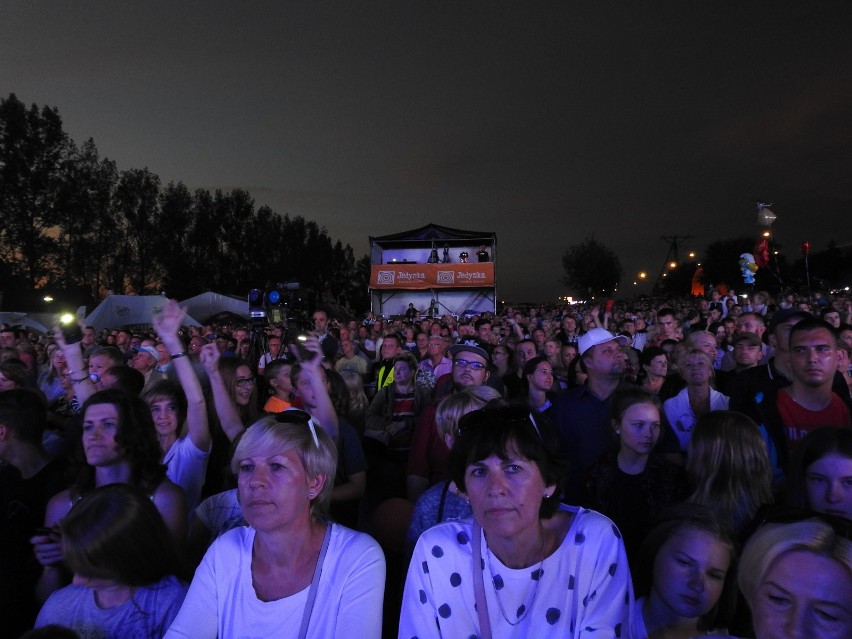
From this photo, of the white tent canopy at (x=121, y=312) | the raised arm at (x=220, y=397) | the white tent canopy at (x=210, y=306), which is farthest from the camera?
the white tent canopy at (x=210, y=306)

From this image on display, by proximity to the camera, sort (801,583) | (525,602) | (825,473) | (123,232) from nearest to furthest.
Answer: (801,583)
(525,602)
(825,473)
(123,232)

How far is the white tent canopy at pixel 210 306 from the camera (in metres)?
28.7

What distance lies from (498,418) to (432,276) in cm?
2317

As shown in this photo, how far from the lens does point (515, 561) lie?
5.63ft

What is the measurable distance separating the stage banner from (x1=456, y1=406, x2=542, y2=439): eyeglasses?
22743mm

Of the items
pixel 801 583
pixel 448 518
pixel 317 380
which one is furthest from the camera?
pixel 317 380

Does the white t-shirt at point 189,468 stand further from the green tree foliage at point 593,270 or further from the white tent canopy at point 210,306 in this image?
the green tree foliage at point 593,270

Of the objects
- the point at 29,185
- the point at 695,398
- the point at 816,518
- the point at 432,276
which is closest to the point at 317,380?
the point at 816,518

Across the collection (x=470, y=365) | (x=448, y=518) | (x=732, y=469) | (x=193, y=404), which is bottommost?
(x=448, y=518)

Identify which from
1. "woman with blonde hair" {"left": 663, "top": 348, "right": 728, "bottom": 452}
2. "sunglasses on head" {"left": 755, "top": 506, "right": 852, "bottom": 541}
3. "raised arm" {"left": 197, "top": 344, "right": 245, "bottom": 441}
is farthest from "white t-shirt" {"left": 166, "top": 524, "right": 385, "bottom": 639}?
"woman with blonde hair" {"left": 663, "top": 348, "right": 728, "bottom": 452}

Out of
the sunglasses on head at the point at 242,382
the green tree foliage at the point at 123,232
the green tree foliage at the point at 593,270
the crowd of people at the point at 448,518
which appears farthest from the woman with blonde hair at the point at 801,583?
the green tree foliage at the point at 593,270

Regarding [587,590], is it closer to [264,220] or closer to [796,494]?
[796,494]

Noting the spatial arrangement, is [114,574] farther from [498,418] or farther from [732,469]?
[732,469]

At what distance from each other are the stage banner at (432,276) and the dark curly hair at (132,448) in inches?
873
